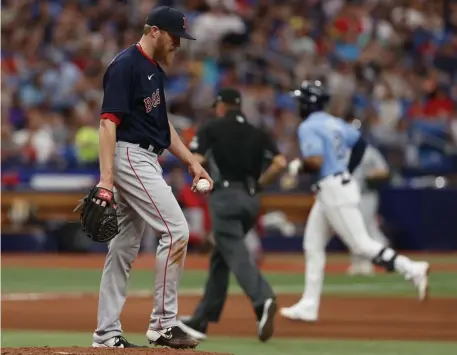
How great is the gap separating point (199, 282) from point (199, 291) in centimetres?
134

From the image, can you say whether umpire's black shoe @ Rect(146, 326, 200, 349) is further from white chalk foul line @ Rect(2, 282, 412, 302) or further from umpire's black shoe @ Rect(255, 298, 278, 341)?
white chalk foul line @ Rect(2, 282, 412, 302)

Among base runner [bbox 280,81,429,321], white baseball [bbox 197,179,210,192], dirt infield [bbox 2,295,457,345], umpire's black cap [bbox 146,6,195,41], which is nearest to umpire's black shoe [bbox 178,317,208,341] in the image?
dirt infield [bbox 2,295,457,345]

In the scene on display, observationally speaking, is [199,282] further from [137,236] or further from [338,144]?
[137,236]

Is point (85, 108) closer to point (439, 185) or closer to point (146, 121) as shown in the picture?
point (439, 185)

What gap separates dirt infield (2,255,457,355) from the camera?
1059 centimetres

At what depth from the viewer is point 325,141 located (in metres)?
11.5

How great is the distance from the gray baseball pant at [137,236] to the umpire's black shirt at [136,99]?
0.34 feet

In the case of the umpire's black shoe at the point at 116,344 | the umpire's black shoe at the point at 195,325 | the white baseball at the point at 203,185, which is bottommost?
the umpire's black shoe at the point at 195,325

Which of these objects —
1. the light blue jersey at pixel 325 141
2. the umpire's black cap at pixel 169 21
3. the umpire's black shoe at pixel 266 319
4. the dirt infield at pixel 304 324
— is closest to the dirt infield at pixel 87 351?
the umpire's black cap at pixel 169 21

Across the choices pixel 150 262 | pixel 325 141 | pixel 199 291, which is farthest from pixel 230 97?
pixel 150 262

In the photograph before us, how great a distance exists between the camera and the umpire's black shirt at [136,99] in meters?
7.66

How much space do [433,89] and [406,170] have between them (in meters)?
2.36

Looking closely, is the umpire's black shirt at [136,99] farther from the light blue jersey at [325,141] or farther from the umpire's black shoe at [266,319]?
the light blue jersey at [325,141]

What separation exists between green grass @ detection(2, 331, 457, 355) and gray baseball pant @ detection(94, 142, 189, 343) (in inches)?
45.0
